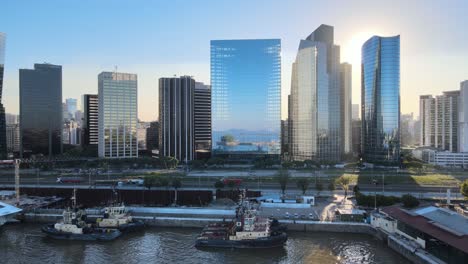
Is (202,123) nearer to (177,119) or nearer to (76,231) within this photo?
(177,119)

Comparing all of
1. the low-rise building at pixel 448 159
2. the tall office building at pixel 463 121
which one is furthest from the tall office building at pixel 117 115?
the tall office building at pixel 463 121

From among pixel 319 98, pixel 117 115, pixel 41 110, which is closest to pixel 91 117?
pixel 41 110

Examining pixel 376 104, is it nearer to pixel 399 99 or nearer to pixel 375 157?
pixel 399 99

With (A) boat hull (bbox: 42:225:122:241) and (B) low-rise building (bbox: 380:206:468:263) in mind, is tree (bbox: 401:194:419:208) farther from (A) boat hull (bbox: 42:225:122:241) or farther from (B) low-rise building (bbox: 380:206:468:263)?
(A) boat hull (bbox: 42:225:122:241)

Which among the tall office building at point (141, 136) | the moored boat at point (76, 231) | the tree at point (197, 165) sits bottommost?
the moored boat at point (76, 231)

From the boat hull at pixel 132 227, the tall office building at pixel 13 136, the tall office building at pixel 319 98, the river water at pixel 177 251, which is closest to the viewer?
the river water at pixel 177 251

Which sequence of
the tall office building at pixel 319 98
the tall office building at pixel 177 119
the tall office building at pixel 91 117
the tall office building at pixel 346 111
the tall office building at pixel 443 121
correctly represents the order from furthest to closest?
the tall office building at pixel 91 117 < the tall office building at pixel 346 111 < the tall office building at pixel 443 121 < the tall office building at pixel 177 119 < the tall office building at pixel 319 98

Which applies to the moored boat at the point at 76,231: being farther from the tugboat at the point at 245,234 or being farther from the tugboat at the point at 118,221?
the tugboat at the point at 245,234
